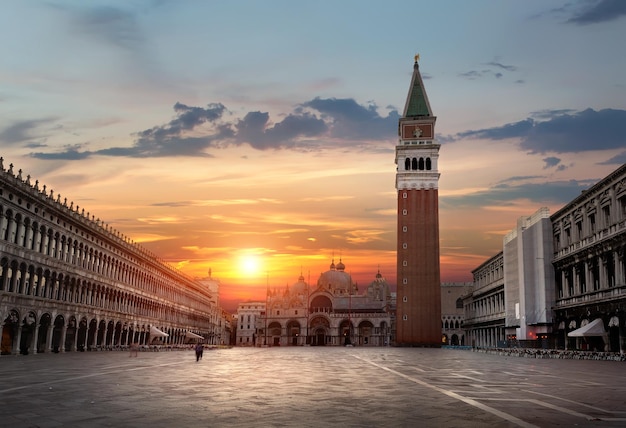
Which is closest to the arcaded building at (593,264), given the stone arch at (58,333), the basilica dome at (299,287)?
the stone arch at (58,333)

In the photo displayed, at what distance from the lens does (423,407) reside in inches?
580

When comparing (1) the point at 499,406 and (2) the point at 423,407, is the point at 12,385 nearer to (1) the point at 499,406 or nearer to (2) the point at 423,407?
(2) the point at 423,407

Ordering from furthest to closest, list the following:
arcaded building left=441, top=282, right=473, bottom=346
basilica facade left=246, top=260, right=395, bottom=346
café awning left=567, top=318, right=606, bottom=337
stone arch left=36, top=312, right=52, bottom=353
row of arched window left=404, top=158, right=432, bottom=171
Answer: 1. arcaded building left=441, top=282, right=473, bottom=346
2. basilica facade left=246, top=260, right=395, bottom=346
3. row of arched window left=404, top=158, right=432, bottom=171
4. stone arch left=36, top=312, right=52, bottom=353
5. café awning left=567, top=318, right=606, bottom=337

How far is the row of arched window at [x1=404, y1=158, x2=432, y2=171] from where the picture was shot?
107 meters

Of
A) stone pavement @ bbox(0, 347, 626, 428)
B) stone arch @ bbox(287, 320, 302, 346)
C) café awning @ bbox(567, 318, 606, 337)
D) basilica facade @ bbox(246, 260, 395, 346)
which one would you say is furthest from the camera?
stone arch @ bbox(287, 320, 302, 346)

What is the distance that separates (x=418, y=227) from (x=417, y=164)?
12277mm

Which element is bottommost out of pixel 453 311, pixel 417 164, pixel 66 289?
pixel 66 289

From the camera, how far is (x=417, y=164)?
107562 millimetres

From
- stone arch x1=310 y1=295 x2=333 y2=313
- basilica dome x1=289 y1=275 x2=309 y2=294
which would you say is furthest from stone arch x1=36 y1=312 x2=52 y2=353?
basilica dome x1=289 y1=275 x2=309 y2=294

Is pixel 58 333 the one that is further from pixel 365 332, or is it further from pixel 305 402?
pixel 365 332

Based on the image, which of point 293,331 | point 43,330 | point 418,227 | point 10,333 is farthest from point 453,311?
point 10,333

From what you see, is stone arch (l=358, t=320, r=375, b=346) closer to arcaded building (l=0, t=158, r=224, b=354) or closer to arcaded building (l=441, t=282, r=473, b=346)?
arcaded building (l=441, t=282, r=473, b=346)

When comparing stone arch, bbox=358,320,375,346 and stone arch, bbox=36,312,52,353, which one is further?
stone arch, bbox=358,320,375,346

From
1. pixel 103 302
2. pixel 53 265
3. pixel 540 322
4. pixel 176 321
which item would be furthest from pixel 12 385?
pixel 176 321
